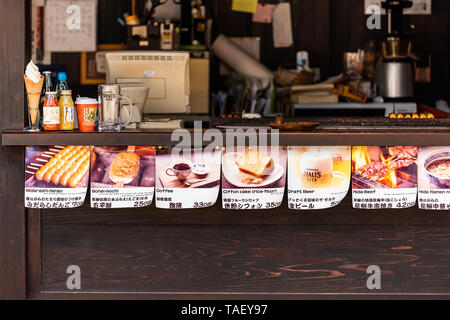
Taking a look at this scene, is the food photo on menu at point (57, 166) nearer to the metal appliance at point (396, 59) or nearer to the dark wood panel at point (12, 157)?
the dark wood panel at point (12, 157)

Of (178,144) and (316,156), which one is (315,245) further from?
(178,144)

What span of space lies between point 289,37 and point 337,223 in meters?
2.70

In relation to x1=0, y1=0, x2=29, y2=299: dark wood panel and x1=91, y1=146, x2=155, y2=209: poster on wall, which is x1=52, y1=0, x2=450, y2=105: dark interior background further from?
x1=91, y1=146, x2=155, y2=209: poster on wall

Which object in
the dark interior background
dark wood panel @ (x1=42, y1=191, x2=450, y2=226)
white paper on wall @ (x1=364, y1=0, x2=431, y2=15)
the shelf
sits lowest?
dark wood panel @ (x1=42, y1=191, x2=450, y2=226)

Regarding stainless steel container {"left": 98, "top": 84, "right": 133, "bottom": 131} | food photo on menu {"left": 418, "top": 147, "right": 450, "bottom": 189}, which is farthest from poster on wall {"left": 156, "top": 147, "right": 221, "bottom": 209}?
food photo on menu {"left": 418, "top": 147, "right": 450, "bottom": 189}

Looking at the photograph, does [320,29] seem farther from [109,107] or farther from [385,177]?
[109,107]

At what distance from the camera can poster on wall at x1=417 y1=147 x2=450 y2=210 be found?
2.79 metres

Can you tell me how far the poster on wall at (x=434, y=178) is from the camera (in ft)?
9.14

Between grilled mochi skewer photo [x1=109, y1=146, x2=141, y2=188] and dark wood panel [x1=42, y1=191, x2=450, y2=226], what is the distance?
0.17 metres

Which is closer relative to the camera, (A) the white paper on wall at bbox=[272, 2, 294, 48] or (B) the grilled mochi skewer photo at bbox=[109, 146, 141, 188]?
(B) the grilled mochi skewer photo at bbox=[109, 146, 141, 188]

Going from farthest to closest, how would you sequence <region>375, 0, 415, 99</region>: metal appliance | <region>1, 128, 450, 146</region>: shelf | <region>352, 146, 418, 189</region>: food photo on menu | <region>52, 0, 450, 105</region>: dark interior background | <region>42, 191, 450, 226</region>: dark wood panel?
<region>52, 0, 450, 105</region>: dark interior background, <region>375, 0, 415, 99</region>: metal appliance, <region>42, 191, 450, 226</region>: dark wood panel, <region>352, 146, 418, 189</region>: food photo on menu, <region>1, 128, 450, 146</region>: shelf

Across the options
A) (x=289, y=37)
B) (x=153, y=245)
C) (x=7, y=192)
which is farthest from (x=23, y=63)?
(x=289, y=37)

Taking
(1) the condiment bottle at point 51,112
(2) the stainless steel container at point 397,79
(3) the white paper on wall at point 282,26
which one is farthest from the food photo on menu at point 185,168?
(3) the white paper on wall at point 282,26

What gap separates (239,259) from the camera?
292 centimetres
